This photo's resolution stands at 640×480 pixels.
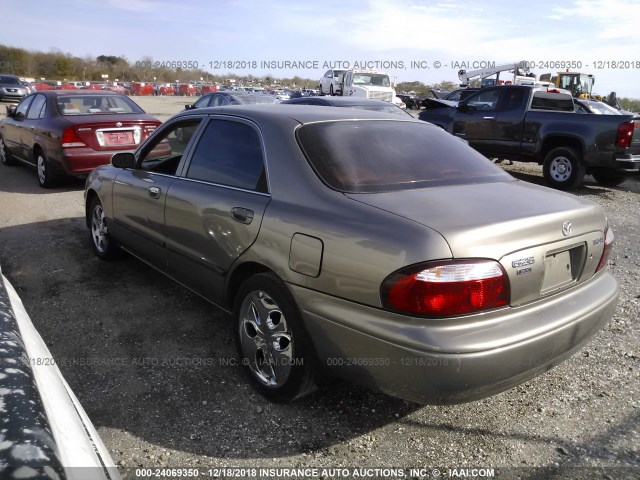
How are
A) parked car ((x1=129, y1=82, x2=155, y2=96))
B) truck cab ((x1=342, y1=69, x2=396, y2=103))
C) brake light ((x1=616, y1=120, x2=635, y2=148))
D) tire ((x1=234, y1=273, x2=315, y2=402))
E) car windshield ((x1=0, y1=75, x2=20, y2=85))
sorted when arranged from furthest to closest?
parked car ((x1=129, y1=82, x2=155, y2=96))
car windshield ((x1=0, y1=75, x2=20, y2=85))
truck cab ((x1=342, y1=69, x2=396, y2=103))
brake light ((x1=616, y1=120, x2=635, y2=148))
tire ((x1=234, y1=273, x2=315, y2=402))

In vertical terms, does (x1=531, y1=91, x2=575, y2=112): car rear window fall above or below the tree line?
below

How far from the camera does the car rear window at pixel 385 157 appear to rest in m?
2.71

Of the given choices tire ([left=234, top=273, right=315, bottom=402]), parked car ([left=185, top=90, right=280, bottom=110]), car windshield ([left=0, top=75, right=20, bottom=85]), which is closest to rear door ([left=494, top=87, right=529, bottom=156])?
parked car ([left=185, top=90, right=280, bottom=110])

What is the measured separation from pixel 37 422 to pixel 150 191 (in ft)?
9.97

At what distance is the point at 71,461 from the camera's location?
1.11 m

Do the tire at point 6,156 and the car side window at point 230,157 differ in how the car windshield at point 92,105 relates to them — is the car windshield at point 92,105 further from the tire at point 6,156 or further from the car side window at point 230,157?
the car side window at point 230,157

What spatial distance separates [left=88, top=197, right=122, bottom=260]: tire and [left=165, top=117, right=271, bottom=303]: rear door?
1.47 m

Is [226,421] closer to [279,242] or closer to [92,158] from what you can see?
[279,242]

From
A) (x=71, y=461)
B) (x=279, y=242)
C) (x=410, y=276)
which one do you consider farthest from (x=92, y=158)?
(x=71, y=461)

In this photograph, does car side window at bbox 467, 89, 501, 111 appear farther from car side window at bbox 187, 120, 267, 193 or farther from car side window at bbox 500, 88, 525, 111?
car side window at bbox 187, 120, 267, 193

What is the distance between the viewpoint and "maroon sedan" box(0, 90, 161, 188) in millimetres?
7652

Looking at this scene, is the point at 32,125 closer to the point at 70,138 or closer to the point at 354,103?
the point at 70,138

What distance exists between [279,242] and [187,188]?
1170mm

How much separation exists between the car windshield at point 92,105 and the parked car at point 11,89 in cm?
2359
